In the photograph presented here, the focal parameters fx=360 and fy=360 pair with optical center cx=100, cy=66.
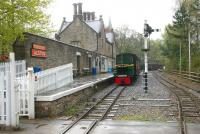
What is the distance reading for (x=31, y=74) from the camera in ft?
40.9

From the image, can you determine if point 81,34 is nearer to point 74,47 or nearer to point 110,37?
point 110,37

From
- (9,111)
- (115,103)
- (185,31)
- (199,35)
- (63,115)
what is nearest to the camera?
(9,111)

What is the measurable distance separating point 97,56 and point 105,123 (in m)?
41.4

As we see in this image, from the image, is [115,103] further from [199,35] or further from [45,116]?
[199,35]

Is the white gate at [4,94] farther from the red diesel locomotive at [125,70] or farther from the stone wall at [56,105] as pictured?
the red diesel locomotive at [125,70]

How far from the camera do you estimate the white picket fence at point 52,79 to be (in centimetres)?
1412

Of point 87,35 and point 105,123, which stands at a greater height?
point 87,35

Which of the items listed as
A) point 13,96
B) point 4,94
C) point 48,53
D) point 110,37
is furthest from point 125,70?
point 110,37

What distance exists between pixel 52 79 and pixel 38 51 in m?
7.60

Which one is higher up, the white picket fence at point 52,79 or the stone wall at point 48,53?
the stone wall at point 48,53

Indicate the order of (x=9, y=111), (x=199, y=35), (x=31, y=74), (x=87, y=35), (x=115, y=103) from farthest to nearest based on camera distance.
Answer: (x=87, y=35) < (x=199, y=35) < (x=115, y=103) < (x=31, y=74) < (x=9, y=111)

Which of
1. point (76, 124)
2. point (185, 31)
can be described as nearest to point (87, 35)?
point (185, 31)

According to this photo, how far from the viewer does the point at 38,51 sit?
2386 centimetres

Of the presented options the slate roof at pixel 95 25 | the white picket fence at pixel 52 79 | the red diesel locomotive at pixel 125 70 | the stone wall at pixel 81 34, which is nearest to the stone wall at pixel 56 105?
the white picket fence at pixel 52 79
